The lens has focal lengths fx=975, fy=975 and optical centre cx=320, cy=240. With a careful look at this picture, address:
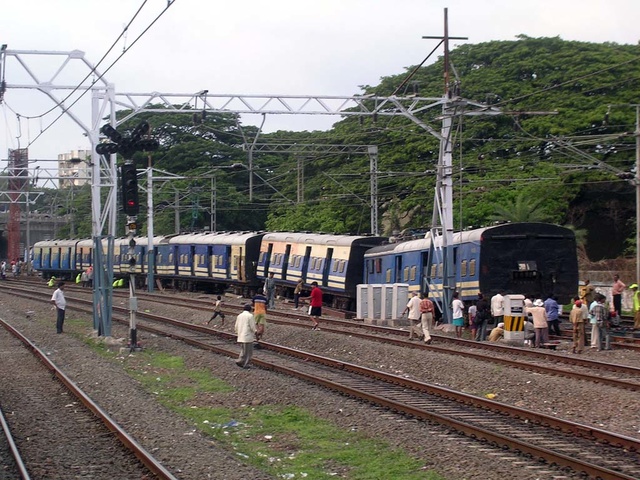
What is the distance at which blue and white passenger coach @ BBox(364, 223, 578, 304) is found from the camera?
94.0 feet

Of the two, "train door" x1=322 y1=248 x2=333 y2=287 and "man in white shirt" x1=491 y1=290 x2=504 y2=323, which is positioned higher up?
"train door" x1=322 y1=248 x2=333 y2=287

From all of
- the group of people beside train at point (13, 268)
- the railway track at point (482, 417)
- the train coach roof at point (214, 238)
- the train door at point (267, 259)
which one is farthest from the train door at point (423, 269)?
the group of people beside train at point (13, 268)

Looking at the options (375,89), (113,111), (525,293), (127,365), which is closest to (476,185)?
(375,89)

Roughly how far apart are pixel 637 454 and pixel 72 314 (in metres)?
28.4

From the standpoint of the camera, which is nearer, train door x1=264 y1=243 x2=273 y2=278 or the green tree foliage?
train door x1=264 y1=243 x2=273 y2=278

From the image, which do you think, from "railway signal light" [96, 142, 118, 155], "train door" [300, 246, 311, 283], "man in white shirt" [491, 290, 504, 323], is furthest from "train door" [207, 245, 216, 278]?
"railway signal light" [96, 142, 118, 155]

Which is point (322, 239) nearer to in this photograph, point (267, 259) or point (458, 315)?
point (267, 259)

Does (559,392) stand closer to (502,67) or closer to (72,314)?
(72,314)

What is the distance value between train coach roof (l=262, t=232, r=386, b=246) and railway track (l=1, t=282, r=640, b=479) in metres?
16.2

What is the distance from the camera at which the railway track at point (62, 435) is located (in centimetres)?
1100

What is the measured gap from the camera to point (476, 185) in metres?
50.2

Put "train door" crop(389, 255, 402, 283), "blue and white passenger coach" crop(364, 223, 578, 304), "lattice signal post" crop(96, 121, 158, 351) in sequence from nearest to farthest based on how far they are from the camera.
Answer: "lattice signal post" crop(96, 121, 158, 351) < "blue and white passenger coach" crop(364, 223, 578, 304) < "train door" crop(389, 255, 402, 283)

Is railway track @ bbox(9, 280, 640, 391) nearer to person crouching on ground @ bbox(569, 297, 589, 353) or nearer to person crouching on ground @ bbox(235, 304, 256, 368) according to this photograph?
person crouching on ground @ bbox(569, 297, 589, 353)

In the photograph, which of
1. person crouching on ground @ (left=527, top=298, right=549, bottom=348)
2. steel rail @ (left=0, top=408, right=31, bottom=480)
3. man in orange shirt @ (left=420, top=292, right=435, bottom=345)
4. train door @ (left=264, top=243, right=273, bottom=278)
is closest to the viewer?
steel rail @ (left=0, top=408, right=31, bottom=480)
